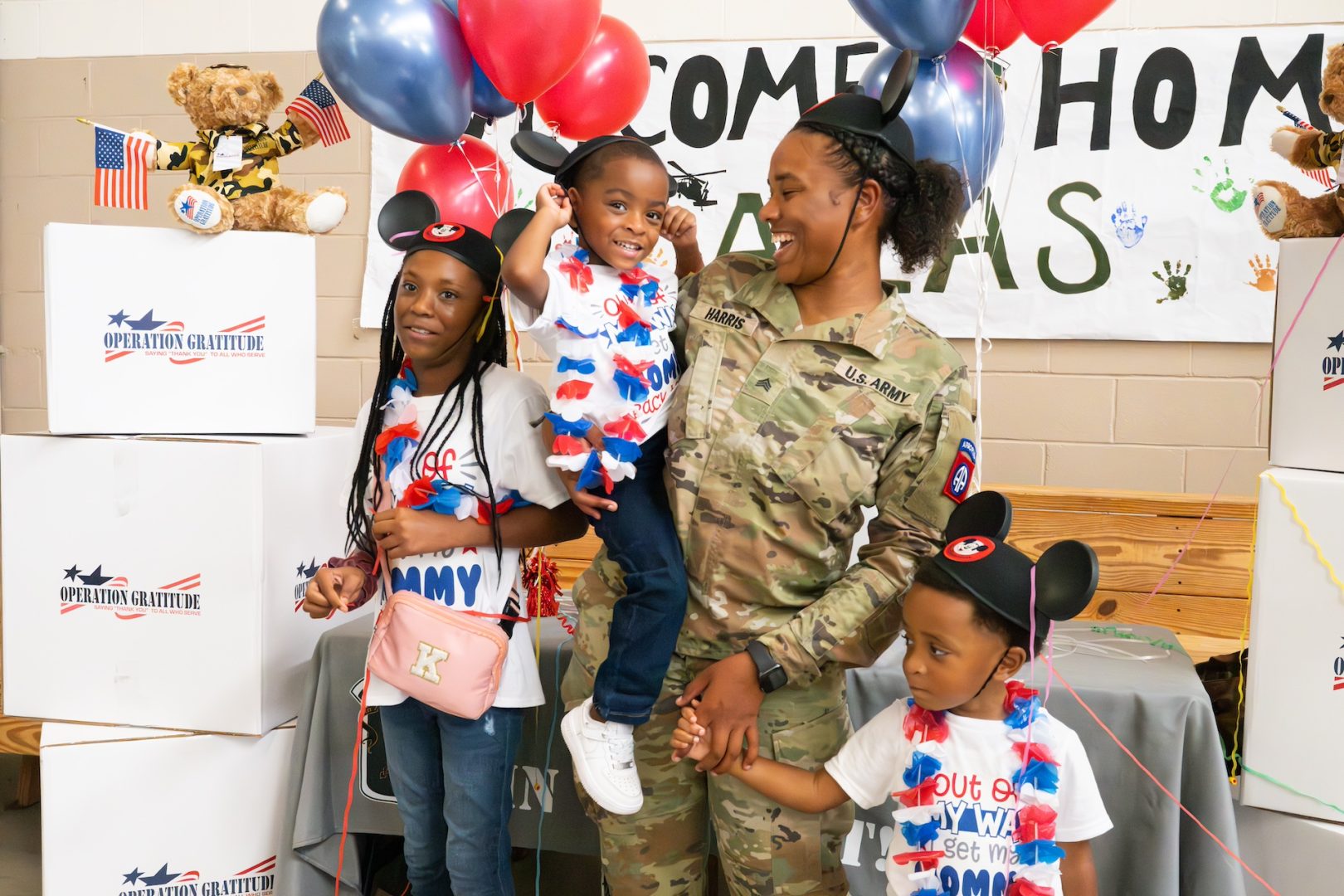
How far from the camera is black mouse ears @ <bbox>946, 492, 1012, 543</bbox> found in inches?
51.8

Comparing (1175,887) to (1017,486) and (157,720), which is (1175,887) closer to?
(1017,486)

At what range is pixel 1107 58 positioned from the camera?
9.36ft

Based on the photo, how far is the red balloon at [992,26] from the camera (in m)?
1.79

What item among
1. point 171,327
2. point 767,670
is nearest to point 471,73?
point 171,327

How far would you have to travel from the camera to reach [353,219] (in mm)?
3320

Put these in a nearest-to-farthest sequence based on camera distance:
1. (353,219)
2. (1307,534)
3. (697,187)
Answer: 1. (1307,534)
2. (697,187)
3. (353,219)

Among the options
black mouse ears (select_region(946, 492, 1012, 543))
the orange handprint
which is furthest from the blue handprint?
black mouse ears (select_region(946, 492, 1012, 543))

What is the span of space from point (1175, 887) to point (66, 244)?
2.21 m

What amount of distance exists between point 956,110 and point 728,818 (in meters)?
1.16

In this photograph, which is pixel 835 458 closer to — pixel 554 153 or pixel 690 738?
pixel 690 738

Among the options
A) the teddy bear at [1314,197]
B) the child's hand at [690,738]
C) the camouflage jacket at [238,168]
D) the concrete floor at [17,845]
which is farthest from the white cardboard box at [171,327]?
the teddy bear at [1314,197]

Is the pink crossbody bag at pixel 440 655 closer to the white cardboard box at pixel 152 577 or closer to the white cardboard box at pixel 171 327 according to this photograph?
the white cardboard box at pixel 152 577

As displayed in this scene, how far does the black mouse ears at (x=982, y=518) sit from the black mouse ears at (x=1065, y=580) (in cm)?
6

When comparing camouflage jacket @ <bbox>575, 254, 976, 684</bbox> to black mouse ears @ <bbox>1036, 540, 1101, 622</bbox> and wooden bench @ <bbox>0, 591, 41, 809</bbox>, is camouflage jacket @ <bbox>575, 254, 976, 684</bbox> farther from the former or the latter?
wooden bench @ <bbox>0, 591, 41, 809</bbox>
